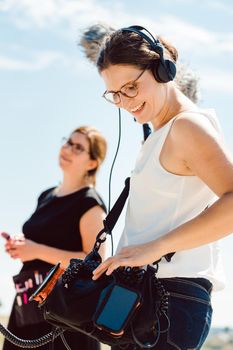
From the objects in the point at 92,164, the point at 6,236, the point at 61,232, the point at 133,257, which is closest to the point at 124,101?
the point at 133,257

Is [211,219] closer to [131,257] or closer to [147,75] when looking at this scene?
[131,257]

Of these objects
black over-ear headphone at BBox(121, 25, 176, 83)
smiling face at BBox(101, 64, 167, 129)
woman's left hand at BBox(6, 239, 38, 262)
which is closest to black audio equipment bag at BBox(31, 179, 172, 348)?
smiling face at BBox(101, 64, 167, 129)

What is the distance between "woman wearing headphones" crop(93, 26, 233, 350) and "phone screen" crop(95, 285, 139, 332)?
9cm

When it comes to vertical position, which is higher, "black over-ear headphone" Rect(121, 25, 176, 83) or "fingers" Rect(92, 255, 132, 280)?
"black over-ear headphone" Rect(121, 25, 176, 83)

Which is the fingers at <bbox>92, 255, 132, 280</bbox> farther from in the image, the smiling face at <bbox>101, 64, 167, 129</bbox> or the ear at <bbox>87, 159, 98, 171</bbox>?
the ear at <bbox>87, 159, 98, 171</bbox>

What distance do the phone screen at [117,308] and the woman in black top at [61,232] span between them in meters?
1.73

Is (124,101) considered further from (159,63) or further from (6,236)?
(6,236)

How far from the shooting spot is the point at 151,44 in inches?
114

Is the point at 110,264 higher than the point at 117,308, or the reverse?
the point at 110,264

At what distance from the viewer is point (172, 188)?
269cm

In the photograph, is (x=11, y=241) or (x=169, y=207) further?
(x=11, y=241)

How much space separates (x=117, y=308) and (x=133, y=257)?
0.56 ft

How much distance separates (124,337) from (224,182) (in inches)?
23.2

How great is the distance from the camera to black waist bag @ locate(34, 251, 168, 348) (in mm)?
2543
